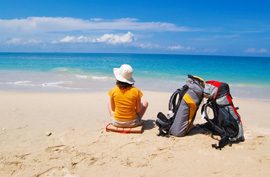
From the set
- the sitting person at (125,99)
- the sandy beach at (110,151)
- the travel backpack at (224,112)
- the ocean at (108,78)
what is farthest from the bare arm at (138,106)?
the ocean at (108,78)

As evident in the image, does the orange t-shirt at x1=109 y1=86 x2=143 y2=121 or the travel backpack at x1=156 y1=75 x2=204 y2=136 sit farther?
the orange t-shirt at x1=109 y1=86 x2=143 y2=121

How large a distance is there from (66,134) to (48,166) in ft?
3.99

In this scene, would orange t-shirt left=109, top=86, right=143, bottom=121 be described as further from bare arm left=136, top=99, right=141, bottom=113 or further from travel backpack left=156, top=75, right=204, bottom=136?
travel backpack left=156, top=75, right=204, bottom=136

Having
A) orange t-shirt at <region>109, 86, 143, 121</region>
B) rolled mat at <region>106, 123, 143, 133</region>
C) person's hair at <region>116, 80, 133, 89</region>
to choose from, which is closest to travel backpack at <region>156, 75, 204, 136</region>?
rolled mat at <region>106, 123, 143, 133</region>

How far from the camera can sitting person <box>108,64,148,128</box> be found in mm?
3828

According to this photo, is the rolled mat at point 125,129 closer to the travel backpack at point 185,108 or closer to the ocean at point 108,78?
the travel backpack at point 185,108

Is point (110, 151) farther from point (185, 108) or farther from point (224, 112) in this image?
point (224, 112)

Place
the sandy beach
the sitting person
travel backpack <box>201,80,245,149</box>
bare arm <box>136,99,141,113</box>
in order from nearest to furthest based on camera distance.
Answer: the sandy beach, travel backpack <box>201,80,245,149</box>, the sitting person, bare arm <box>136,99,141,113</box>

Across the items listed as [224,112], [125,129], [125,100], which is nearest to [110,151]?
[125,129]

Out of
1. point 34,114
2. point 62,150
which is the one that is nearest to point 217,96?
point 62,150

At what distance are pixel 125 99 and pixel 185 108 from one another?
1121mm

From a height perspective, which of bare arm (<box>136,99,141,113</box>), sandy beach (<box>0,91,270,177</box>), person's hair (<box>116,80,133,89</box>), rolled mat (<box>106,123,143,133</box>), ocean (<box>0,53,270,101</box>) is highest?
person's hair (<box>116,80,133,89</box>)

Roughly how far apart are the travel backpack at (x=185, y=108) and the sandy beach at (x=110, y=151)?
0.58 ft

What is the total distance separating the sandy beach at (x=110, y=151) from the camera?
2.77 m
